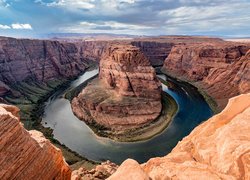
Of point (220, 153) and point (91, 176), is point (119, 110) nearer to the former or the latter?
point (91, 176)

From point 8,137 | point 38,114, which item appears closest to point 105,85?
point 38,114

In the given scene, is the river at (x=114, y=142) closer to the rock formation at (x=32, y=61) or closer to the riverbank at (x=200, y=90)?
the riverbank at (x=200, y=90)

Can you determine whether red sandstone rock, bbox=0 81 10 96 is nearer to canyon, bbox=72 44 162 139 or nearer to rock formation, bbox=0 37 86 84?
rock formation, bbox=0 37 86 84

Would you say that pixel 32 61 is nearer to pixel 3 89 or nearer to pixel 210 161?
pixel 3 89

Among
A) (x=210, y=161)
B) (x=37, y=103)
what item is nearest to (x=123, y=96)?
(x=37, y=103)

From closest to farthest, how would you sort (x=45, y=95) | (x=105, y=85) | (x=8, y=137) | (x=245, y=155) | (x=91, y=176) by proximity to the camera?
(x=245, y=155)
(x=8, y=137)
(x=91, y=176)
(x=105, y=85)
(x=45, y=95)

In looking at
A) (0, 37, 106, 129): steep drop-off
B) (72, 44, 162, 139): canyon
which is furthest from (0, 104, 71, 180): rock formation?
(0, 37, 106, 129): steep drop-off
